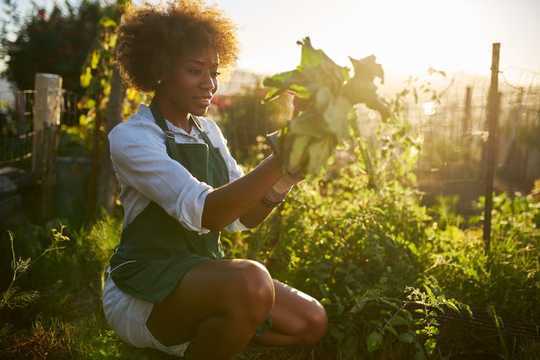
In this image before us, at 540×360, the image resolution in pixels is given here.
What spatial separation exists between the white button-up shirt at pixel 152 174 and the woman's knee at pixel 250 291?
8.1 inches

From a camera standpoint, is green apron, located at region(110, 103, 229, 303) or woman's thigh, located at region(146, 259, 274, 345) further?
green apron, located at region(110, 103, 229, 303)

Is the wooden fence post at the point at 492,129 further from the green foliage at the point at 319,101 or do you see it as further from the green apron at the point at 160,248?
the green foliage at the point at 319,101

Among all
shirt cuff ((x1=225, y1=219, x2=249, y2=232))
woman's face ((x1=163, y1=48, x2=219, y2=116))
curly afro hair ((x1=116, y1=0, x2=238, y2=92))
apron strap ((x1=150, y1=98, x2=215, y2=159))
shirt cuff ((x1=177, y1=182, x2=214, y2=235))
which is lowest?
shirt cuff ((x1=225, y1=219, x2=249, y2=232))

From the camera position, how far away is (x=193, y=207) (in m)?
1.85

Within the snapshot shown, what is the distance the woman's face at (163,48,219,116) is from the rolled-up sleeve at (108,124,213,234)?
0.21 metres

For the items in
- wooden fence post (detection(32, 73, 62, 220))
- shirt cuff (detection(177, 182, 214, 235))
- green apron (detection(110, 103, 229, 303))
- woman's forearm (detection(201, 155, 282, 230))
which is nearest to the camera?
woman's forearm (detection(201, 155, 282, 230))

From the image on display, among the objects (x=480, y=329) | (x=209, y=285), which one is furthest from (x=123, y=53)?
(x=480, y=329)

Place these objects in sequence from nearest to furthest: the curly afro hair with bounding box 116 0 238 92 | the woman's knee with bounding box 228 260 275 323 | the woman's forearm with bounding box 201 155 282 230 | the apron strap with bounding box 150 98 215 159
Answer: the woman's forearm with bounding box 201 155 282 230 → the woman's knee with bounding box 228 260 275 323 → the apron strap with bounding box 150 98 215 159 → the curly afro hair with bounding box 116 0 238 92

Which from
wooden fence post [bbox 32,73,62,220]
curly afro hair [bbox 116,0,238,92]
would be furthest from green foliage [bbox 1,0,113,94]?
curly afro hair [bbox 116,0,238,92]

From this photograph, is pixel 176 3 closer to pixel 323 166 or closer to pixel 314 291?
pixel 323 166

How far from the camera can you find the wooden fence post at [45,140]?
4.85 meters

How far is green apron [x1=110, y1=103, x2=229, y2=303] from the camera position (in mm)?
2061

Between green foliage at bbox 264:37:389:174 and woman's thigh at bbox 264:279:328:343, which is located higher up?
green foliage at bbox 264:37:389:174

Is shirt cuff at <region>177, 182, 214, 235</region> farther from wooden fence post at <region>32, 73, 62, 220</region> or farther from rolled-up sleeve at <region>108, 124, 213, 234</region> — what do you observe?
wooden fence post at <region>32, 73, 62, 220</region>
